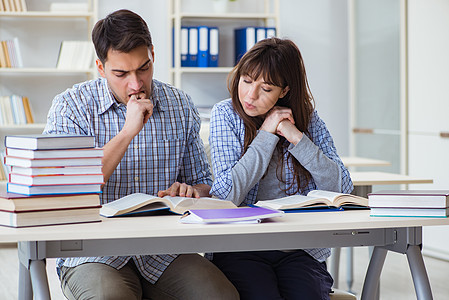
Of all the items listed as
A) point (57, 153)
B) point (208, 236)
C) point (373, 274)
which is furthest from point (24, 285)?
point (373, 274)

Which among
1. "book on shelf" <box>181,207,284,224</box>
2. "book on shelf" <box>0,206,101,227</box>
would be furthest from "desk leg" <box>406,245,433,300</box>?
"book on shelf" <box>0,206,101,227</box>

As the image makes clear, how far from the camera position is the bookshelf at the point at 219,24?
4.79 m

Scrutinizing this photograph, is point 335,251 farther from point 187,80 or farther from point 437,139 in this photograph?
point 187,80

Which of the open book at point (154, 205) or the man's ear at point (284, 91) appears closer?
the open book at point (154, 205)

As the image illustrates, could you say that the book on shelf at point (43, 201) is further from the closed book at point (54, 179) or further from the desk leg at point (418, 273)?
the desk leg at point (418, 273)

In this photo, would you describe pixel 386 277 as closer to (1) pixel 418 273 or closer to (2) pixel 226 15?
(1) pixel 418 273

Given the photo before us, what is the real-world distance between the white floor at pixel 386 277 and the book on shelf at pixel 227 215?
189 centimetres

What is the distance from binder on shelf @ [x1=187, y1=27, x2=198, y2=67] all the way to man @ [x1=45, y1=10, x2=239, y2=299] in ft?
8.55

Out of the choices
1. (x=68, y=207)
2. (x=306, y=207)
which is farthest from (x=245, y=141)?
(x=68, y=207)

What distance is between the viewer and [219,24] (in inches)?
197

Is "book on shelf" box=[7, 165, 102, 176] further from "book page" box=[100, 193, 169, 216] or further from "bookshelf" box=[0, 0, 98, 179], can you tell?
"bookshelf" box=[0, 0, 98, 179]

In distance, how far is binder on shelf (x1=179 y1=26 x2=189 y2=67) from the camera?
4.67m

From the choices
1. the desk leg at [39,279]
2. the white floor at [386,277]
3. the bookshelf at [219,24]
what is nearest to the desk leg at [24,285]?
the desk leg at [39,279]

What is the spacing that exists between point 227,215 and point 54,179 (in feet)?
1.29
